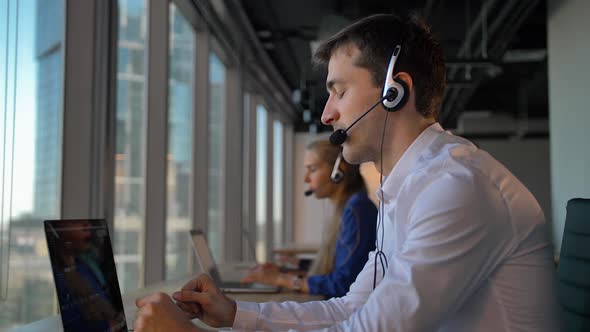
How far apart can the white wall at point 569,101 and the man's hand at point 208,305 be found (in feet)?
11.8

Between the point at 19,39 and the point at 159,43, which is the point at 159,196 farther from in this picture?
the point at 19,39

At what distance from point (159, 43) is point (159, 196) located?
99 centimetres

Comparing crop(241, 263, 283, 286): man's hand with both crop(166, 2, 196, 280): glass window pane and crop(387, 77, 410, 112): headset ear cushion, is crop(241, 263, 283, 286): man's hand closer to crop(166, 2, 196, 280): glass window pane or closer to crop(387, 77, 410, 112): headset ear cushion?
crop(387, 77, 410, 112): headset ear cushion

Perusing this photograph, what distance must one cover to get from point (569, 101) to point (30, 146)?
395 centimetres

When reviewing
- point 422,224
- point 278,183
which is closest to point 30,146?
point 422,224

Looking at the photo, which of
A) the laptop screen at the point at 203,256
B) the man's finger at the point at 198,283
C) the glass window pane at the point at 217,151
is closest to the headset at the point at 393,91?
the man's finger at the point at 198,283

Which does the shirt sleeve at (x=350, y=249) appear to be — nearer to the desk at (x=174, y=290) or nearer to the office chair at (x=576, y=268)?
the desk at (x=174, y=290)

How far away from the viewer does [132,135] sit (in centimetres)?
353

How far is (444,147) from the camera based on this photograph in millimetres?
1149

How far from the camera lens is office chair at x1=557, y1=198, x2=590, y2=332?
1.39m

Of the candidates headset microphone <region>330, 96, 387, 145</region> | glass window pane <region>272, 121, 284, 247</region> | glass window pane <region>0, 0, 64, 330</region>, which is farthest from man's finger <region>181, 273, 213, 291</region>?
glass window pane <region>272, 121, 284, 247</region>

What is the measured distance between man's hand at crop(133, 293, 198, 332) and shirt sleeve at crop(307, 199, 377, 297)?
4.40ft

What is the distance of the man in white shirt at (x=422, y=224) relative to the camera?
926 mm

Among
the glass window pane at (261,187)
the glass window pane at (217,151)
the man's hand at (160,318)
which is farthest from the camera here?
the glass window pane at (261,187)
